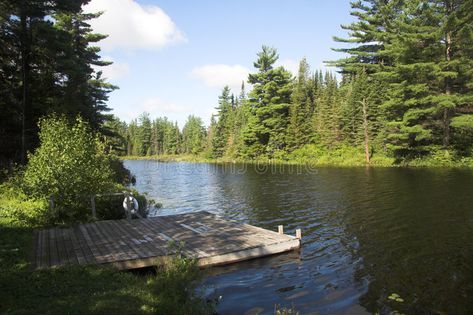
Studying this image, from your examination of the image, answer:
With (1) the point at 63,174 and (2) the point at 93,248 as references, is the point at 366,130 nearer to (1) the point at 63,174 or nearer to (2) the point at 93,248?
(1) the point at 63,174

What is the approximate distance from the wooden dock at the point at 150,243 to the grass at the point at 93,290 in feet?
2.43

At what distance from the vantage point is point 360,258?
10.6 m

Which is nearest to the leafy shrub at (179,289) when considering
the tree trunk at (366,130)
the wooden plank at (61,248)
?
the wooden plank at (61,248)

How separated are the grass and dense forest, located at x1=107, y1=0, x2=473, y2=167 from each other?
34.8 meters

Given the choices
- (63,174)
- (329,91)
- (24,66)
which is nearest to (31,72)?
(24,66)

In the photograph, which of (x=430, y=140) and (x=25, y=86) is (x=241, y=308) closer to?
(x=25, y=86)

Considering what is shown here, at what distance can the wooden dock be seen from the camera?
29.8ft

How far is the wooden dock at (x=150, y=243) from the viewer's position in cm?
908

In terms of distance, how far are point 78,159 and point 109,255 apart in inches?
271

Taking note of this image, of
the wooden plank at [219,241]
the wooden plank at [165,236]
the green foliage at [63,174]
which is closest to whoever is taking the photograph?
the wooden plank at [165,236]

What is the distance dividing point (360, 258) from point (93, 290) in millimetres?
7598

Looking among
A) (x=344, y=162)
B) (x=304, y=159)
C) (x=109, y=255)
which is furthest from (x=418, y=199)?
(x=304, y=159)

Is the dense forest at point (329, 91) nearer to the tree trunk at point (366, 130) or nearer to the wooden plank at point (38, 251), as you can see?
the tree trunk at point (366, 130)

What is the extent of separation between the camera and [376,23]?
50.2 metres
